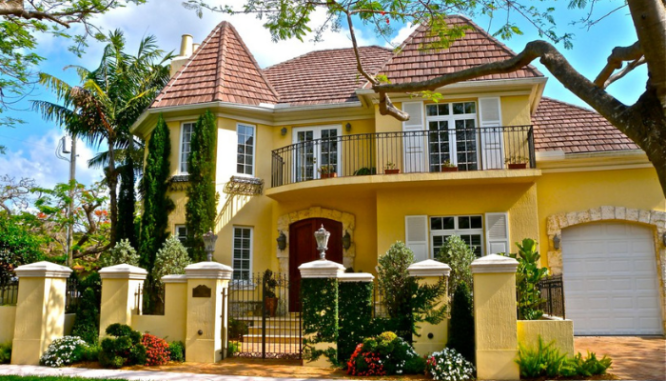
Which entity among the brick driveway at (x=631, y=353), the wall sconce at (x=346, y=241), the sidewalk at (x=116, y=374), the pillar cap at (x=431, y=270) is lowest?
the sidewalk at (x=116, y=374)

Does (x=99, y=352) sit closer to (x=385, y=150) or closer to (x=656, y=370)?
(x=385, y=150)

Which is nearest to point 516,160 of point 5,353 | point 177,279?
point 177,279

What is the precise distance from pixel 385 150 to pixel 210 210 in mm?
4735

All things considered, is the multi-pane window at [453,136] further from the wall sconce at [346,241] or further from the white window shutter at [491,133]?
the wall sconce at [346,241]

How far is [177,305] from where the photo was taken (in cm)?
1054

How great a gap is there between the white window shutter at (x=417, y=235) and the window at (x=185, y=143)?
Answer: 6210 mm

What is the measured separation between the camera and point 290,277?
15.0 metres

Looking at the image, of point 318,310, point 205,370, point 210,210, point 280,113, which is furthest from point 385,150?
point 205,370

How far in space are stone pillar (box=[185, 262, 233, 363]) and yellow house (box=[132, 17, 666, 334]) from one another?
4295 millimetres

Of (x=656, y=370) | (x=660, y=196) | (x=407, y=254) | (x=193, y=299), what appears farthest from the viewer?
(x=660, y=196)

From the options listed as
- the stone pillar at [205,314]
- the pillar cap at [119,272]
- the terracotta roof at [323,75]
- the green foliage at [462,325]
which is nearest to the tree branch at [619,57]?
the green foliage at [462,325]

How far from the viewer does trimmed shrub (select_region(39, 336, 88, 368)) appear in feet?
32.9

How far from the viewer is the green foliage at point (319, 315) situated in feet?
31.5

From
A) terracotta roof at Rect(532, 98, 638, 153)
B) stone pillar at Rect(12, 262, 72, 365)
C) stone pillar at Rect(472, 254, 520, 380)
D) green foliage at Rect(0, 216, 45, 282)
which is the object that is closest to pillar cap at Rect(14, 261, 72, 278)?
stone pillar at Rect(12, 262, 72, 365)
